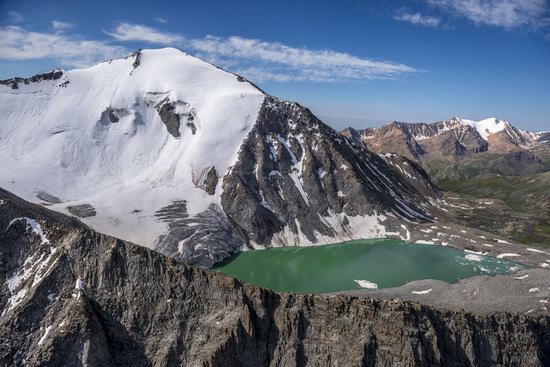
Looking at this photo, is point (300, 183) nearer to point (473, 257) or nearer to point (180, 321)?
point (473, 257)

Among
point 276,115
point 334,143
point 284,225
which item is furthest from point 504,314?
point 276,115

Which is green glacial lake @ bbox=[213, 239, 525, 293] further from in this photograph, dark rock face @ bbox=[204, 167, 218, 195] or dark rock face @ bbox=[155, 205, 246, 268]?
dark rock face @ bbox=[204, 167, 218, 195]

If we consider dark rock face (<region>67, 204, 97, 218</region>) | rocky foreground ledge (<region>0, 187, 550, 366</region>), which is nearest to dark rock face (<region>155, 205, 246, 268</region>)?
dark rock face (<region>67, 204, 97, 218</region>)

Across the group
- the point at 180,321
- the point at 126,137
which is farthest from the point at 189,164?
the point at 180,321

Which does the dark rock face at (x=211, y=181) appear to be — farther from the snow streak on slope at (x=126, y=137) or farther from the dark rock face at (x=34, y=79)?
the dark rock face at (x=34, y=79)

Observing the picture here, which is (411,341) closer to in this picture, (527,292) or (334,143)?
(527,292)

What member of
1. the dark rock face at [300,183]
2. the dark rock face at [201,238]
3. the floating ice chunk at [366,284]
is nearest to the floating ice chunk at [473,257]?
the dark rock face at [300,183]
